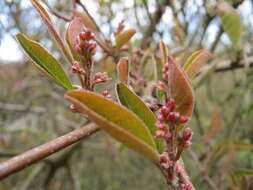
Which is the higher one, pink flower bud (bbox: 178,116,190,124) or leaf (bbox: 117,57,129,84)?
leaf (bbox: 117,57,129,84)

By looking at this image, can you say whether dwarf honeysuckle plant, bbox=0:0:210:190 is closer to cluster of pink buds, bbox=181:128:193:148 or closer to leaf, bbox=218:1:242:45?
cluster of pink buds, bbox=181:128:193:148

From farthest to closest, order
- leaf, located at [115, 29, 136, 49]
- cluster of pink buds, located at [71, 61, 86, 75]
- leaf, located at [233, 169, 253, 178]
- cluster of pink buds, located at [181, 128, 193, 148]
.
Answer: leaf, located at [233, 169, 253, 178]
leaf, located at [115, 29, 136, 49]
cluster of pink buds, located at [71, 61, 86, 75]
cluster of pink buds, located at [181, 128, 193, 148]

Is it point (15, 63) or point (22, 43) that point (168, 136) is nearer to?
point (22, 43)

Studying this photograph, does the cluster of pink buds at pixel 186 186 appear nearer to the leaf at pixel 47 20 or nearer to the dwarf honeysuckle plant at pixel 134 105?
the dwarf honeysuckle plant at pixel 134 105

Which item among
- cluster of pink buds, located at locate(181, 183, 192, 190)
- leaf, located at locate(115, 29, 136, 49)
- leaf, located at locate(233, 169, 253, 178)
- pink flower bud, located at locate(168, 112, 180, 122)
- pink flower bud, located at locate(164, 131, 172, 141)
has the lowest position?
leaf, located at locate(233, 169, 253, 178)

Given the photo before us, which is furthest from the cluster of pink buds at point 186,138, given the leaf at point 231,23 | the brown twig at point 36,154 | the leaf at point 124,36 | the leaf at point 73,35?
the leaf at point 231,23

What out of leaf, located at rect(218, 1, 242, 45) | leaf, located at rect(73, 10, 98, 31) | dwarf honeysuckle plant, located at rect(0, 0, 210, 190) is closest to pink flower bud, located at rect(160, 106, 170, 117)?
dwarf honeysuckle plant, located at rect(0, 0, 210, 190)

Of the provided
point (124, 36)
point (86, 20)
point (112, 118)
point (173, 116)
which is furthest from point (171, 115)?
point (86, 20)

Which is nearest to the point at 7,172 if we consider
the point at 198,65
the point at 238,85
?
the point at 198,65
